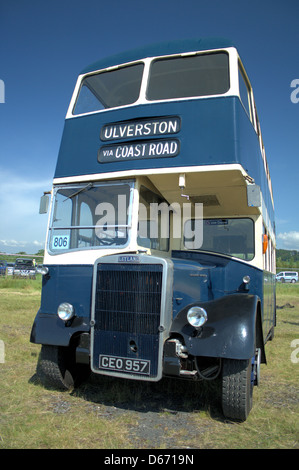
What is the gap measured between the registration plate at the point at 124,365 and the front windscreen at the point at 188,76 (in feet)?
10.5

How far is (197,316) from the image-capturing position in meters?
3.66

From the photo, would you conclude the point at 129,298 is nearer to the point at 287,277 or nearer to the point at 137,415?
the point at 137,415

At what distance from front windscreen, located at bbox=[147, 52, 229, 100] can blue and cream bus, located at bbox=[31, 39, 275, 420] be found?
15 mm

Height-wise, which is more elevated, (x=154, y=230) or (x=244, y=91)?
(x=244, y=91)

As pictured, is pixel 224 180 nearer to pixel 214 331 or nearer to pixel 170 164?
pixel 170 164

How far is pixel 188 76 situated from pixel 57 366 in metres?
4.03

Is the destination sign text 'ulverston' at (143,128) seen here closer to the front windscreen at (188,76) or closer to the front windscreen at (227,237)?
the front windscreen at (188,76)

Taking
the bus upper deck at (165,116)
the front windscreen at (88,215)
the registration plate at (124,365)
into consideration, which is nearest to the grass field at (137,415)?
the registration plate at (124,365)

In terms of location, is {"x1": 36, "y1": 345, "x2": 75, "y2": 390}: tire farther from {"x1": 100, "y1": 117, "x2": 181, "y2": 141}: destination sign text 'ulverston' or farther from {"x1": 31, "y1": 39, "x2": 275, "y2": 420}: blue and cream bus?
{"x1": 100, "y1": 117, "x2": 181, "y2": 141}: destination sign text 'ulverston'

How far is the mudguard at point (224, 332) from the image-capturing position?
138 inches

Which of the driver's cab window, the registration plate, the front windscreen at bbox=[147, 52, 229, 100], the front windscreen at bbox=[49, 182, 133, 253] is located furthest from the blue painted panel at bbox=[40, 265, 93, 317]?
the front windscreen at bbox=[147, 52, 229, 100]

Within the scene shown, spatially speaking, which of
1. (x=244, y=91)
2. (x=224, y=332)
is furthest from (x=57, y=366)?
(x=244, y=91)

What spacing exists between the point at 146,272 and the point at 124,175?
4.30 ft

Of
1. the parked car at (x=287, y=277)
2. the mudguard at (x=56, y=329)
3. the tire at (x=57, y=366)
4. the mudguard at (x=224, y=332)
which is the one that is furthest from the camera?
the parked car at (x=287, y=277)
